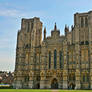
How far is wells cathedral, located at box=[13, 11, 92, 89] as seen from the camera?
56.0 m

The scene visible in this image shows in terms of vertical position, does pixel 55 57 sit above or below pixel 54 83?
above

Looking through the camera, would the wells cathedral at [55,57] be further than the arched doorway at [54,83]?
No

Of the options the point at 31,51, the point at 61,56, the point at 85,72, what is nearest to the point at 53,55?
the point at 61,56

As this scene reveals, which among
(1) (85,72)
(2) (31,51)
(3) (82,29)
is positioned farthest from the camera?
(2) (31,51)

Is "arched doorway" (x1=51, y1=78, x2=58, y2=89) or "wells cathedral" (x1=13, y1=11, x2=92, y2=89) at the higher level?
"wells cathedral" (x1=13, y1=11, x2=92, y2=89)

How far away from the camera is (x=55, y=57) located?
199ft

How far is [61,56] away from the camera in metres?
59.8

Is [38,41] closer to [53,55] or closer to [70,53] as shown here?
[53,55]

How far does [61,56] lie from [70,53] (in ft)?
10.8

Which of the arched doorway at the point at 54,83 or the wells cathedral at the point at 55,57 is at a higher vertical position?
the wells cathedral at the point at 55,57

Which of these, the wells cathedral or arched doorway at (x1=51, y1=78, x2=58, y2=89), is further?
arched doorway at (x1=51, y1=78, x2=58, y2=89)

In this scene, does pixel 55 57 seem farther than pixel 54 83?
Yes

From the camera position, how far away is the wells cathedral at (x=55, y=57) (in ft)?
184

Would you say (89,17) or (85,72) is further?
(89,17)
